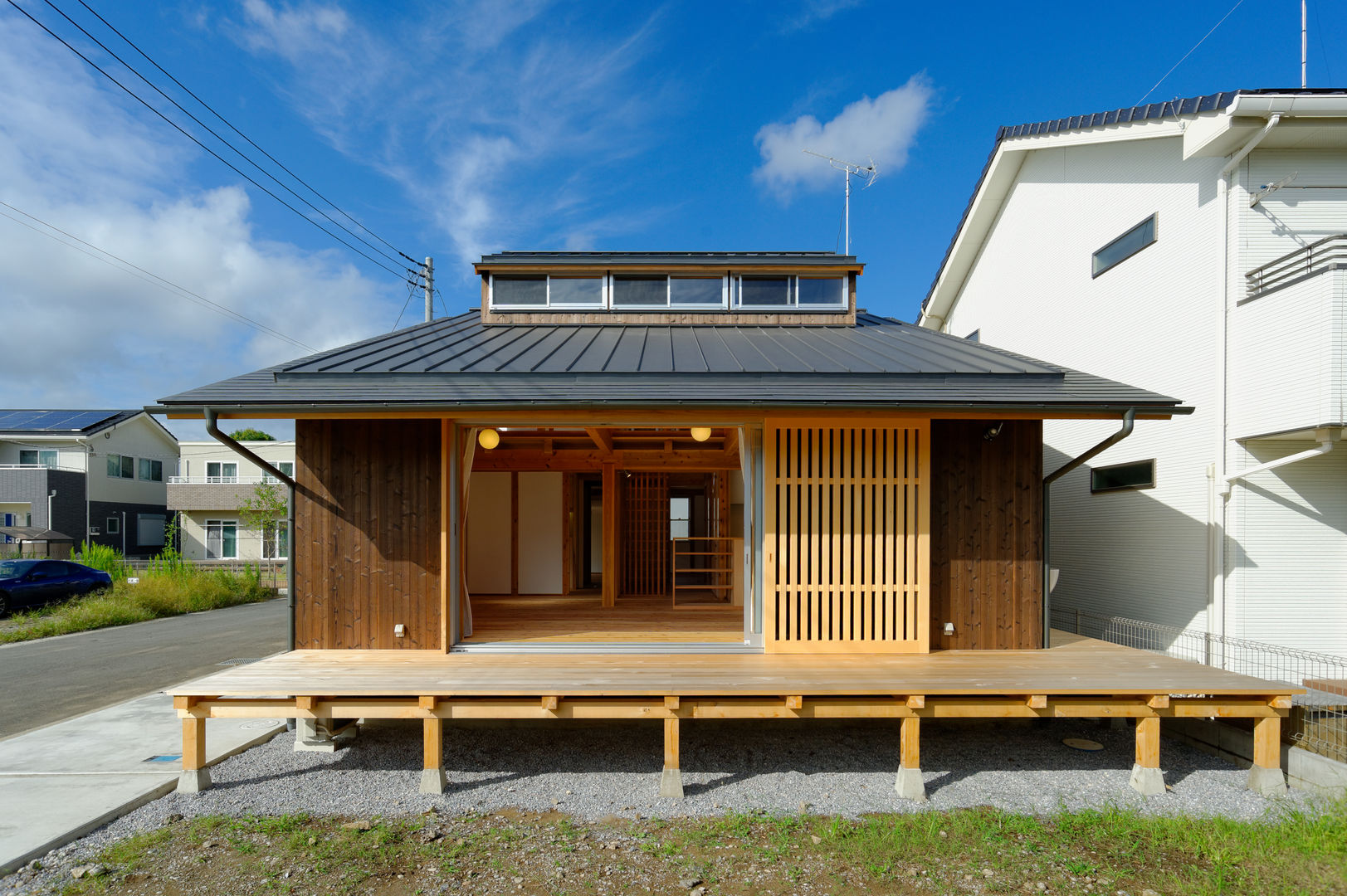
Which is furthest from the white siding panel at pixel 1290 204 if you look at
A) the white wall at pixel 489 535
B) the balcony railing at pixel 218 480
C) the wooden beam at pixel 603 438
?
the balcony railing at pixel 218 480

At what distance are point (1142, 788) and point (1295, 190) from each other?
20.1 feet

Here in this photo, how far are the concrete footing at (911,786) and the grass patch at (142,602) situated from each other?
1384cm

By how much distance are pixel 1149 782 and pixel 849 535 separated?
2.71 metres

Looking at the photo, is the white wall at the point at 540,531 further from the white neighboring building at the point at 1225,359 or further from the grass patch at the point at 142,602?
the grass patch at the point at 142,602

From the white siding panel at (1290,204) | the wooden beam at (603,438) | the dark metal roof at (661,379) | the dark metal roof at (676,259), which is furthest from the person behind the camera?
the dark metal roof at (676,259)

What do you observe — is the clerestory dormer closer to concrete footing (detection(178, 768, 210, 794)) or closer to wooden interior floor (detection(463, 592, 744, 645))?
wooden interior floor (detection(463, 592, 744, 645))

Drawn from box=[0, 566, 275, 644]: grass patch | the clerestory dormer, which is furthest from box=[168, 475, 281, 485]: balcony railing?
the clerestory dormer

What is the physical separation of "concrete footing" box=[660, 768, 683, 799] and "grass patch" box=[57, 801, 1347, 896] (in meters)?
0.31

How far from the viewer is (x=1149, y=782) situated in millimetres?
4648

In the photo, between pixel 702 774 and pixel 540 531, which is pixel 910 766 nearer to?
pixel 702 774

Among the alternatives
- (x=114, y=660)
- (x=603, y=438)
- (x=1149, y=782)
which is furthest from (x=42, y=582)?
(x=1149, y=782)

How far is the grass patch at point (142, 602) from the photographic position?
11.6 meters

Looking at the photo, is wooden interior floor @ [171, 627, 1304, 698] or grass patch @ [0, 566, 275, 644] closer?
wooden interior floor @ [171, 627, 1304, 698]

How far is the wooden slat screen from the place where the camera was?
11.5m
